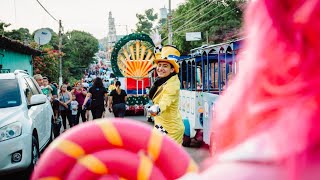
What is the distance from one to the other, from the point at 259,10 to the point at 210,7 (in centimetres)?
4687

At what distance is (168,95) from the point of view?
211 inches

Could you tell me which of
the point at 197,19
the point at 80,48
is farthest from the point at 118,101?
the point at 80,48

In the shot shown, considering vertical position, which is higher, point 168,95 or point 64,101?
point 168,95

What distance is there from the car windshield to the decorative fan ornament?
44.8ft

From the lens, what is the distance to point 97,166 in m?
1.43

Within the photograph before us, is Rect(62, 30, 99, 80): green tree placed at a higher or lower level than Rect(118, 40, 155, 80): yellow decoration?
higher

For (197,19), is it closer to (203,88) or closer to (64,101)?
(64,101)

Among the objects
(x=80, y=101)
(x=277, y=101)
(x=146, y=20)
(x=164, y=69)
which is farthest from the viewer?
(x=146, y=20)

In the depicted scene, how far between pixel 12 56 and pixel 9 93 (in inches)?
636

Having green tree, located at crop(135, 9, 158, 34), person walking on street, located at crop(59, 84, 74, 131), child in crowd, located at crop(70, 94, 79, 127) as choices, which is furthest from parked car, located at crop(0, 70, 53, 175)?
green tree, located at crop(135, 9, 158, 34)

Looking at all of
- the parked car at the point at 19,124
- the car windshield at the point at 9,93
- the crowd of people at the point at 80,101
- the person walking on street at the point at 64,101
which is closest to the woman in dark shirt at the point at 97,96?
the crowd of people at the point at 80,101

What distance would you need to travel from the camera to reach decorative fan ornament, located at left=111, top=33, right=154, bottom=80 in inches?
861

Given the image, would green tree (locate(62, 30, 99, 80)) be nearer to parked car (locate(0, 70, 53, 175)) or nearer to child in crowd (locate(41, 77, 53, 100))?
child in crowd (locate(41, 77, 53, 100))

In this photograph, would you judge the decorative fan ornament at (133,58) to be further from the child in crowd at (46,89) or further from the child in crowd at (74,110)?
the child in crowd at (46,89)
